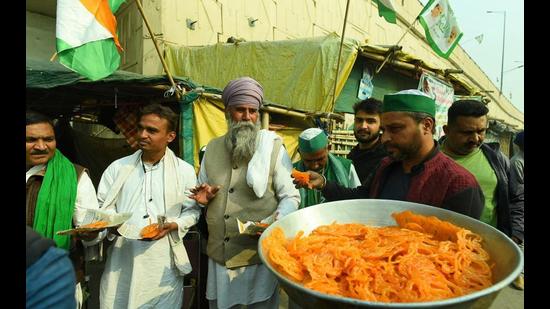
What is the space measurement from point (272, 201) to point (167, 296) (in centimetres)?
110

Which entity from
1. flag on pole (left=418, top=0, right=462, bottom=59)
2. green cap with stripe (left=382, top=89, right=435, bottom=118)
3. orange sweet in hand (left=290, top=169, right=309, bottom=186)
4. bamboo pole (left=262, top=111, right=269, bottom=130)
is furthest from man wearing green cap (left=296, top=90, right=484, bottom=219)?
flag on pole (left=418, top=0, right=462, bottom=59)

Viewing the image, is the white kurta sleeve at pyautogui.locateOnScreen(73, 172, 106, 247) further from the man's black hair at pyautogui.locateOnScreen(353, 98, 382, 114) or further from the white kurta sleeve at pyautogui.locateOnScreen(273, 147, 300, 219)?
the man's black hair at pyautogui.locateOnScreen(353, 98, 382, 114)

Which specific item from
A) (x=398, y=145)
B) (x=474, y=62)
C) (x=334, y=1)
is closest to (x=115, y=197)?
(x=398, y=145)

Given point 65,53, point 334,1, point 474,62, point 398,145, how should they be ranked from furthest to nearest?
point 474,62 < point 334,1 < point 65,53 < point 398,145

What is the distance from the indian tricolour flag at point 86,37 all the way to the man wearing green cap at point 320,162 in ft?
7.70

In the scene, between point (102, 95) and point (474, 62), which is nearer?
point (102, 95)

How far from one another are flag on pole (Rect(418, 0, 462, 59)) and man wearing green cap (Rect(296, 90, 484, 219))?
6.63 metres

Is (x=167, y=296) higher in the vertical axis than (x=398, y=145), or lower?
lower

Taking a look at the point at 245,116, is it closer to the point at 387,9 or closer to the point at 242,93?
the point at 242,93

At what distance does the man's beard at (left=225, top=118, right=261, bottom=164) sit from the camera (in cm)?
242

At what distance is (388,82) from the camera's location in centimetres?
894

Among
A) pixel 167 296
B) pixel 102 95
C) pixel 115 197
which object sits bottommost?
pixel 167 296

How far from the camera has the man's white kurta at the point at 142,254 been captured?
7.68 ft

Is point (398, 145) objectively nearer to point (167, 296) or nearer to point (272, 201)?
point (272, 201)
